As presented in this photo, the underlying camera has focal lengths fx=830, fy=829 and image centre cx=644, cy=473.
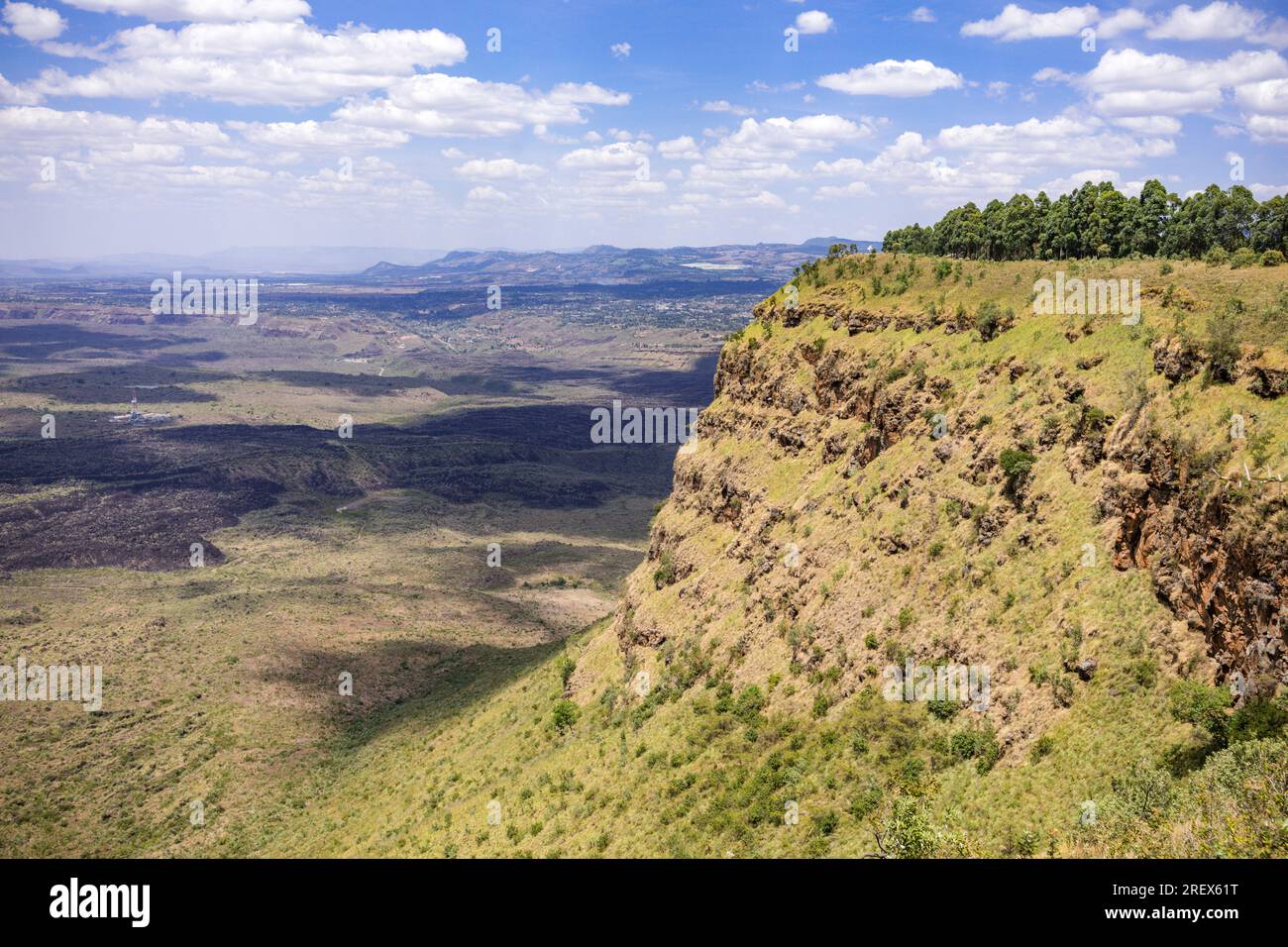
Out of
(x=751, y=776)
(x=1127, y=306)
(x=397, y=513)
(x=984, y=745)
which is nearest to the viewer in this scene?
(x=984, y=745)

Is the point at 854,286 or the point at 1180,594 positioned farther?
the point at 854,286

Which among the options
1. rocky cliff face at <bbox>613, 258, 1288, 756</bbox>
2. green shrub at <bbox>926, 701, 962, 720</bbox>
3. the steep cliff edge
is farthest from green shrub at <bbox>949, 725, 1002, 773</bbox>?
green shrub at <bbox>926, 701, 962, 720</bbox>

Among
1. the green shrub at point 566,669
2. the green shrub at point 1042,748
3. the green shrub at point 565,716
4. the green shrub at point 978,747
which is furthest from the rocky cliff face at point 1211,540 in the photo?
the green shrub at point 566,669

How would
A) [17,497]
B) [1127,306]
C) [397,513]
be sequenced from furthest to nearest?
[397,513] → [17,497] → [1127,306]

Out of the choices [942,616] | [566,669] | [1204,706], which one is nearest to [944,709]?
[942,616]

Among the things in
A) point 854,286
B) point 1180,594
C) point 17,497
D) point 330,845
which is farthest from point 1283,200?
point 17,497

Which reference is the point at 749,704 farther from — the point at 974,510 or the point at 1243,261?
the point at 1243,261

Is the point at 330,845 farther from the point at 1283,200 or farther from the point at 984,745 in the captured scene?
the point at 1283,200
